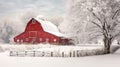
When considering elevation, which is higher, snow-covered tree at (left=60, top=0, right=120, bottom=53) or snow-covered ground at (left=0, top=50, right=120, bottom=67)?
snow-covered tree at (left=60, top=0, right=120, bottom=53)

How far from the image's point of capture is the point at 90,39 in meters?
39.2

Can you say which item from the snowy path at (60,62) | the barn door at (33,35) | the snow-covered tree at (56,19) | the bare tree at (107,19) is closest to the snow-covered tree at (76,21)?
the bare tree at (107,19)

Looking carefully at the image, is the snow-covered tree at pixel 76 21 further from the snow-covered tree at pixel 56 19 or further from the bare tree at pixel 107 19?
the snow-covered tree at pixel 56 19

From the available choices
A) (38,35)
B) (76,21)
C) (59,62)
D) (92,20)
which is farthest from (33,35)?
(59,62)

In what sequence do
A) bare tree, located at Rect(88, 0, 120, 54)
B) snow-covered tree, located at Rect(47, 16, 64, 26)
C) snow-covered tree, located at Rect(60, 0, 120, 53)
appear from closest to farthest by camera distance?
1. bare tree, located at Rect(88, 0, 120, 54)
2. snow-covered tree, located at Rect(60, 0, 120, 53)
3. snow-covered tree, located at Rect(47, 16, 64, 26)

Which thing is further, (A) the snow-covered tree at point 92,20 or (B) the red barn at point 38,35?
(B) the red barn at point 38,35

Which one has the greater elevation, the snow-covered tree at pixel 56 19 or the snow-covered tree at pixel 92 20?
the snow-covered tree at pixel 56 19

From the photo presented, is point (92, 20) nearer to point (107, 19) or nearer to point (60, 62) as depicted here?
point (107, 19)

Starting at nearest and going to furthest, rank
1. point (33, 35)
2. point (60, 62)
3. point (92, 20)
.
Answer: point (60, 62)
point (92, 20)
point (33, 35)

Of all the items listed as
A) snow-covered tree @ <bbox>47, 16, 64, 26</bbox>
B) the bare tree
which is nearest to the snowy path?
the bare tree

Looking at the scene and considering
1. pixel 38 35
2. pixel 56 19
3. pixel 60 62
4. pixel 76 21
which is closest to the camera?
pixel 60 62

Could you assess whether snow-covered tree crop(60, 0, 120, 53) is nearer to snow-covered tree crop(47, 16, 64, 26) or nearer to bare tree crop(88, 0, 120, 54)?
bare tree crop(88, 0, 120, 54)

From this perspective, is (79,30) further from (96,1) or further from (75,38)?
(96,1)

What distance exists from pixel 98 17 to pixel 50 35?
1387 inches
